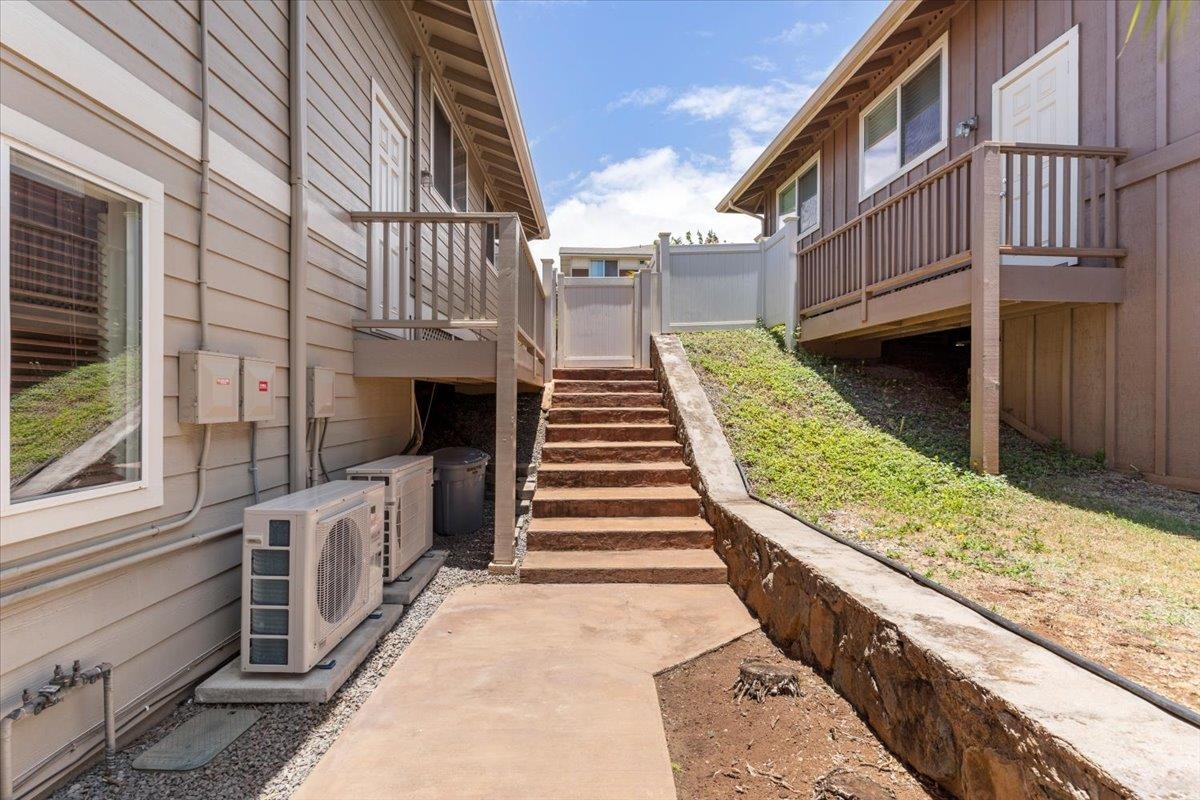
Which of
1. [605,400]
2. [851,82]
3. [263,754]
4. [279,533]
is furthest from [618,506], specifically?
[851,82]

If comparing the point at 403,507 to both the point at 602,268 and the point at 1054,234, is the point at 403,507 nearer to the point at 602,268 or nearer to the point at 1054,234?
the point at 1054,234

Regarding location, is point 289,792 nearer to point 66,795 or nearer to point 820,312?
point 66,795

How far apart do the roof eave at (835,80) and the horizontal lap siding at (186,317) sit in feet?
19.5

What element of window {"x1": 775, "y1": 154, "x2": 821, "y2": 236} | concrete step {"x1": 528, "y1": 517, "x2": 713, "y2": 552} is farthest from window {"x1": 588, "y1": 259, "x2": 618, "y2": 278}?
concrete step {"x1": 528, "y1": 517, "x2": 713, "y2": 552}

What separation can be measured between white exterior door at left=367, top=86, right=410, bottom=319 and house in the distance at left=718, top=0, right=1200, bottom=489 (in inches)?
179

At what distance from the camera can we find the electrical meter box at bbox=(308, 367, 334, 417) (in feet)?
11.0

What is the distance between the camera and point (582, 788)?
1.88m

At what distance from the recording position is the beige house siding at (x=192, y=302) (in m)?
1.87

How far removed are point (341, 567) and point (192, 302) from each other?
4.57ft

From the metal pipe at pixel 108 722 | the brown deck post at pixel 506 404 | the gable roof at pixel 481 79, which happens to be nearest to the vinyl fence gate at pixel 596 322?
the gable roof at pixel 481 79

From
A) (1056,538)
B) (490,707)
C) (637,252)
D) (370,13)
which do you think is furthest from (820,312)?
(637,252)

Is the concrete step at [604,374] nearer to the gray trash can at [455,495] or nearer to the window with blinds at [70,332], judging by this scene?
the gray trash can at [455,495]

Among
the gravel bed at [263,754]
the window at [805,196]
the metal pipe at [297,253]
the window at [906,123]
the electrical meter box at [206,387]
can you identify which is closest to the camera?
the gravel bed at [263,754]

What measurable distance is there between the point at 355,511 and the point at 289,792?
4.30ft
